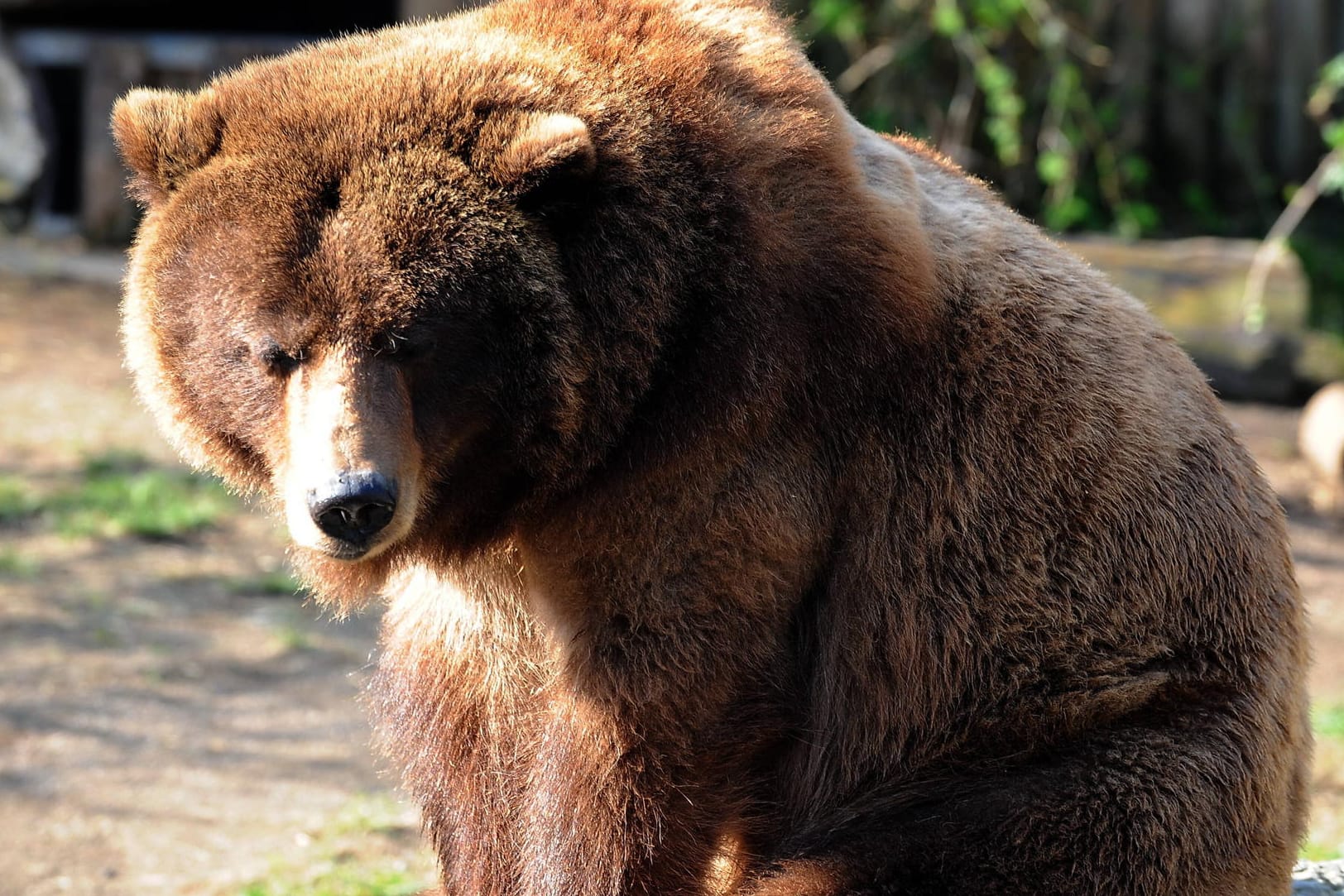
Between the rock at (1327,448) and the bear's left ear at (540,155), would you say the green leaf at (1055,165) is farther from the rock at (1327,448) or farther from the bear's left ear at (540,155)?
the bear's left ear at (540,155)

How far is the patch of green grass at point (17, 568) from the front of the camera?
7.65 m

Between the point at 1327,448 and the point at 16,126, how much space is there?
398 inches

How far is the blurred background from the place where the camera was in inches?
231

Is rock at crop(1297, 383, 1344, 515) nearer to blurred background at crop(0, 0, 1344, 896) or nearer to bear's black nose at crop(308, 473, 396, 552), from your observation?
blurred background at crop(0, 0, 1344, 896)

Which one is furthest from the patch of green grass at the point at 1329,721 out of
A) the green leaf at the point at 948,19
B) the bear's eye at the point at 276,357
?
the green leaf at the point at 948,19

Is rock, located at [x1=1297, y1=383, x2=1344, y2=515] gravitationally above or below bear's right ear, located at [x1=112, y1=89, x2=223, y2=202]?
below

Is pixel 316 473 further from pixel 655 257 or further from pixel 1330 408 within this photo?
pixel 1330 408

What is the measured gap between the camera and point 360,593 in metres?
3.72

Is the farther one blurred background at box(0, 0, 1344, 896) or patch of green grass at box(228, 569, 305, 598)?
patch of green grass at box(228, 569, 305, 598)

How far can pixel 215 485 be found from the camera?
359 inches

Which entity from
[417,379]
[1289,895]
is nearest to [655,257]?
[417,379]

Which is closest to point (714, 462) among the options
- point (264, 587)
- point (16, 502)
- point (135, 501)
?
point (264, 587)

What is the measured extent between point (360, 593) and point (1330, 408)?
314 inches

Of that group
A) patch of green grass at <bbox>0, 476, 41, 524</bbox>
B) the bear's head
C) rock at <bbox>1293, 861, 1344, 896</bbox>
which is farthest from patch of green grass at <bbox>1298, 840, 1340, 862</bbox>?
patch of green grass at <bbox>0, 476, 41, 524</bbox>
